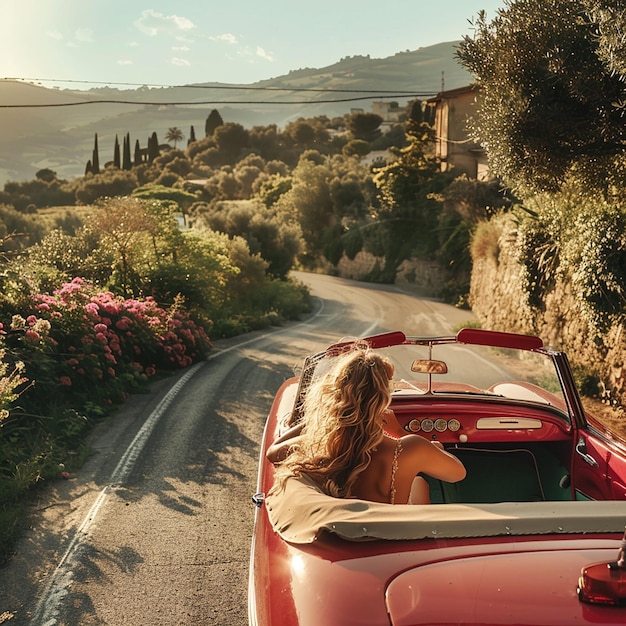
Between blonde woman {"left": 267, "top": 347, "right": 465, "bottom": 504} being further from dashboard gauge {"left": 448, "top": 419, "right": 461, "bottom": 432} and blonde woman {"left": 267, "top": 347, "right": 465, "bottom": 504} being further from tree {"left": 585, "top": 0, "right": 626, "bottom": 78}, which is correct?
tree {"left": 585, "top": 0, "right": 626, "bottom": 78}

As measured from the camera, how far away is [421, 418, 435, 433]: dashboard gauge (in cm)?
516

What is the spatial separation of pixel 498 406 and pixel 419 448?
2.03m

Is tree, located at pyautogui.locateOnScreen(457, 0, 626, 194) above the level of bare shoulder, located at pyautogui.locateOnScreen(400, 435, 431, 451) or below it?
above

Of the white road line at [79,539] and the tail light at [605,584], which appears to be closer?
the tail light at [605,584]

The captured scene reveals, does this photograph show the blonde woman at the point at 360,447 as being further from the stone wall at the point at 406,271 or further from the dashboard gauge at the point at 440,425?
the stone wall at the point at 406,271

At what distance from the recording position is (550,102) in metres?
11.0

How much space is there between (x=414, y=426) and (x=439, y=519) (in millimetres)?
2490

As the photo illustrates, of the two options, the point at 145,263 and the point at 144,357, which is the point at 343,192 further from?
the point at 144,357

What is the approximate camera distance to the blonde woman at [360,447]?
3217 mm

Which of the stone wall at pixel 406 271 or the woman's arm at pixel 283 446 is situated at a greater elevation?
the woman's arm at pixel 283 446

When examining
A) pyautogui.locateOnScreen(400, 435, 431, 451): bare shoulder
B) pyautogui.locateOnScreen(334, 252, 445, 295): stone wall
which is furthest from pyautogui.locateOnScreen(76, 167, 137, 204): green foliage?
pyautogui.locateOnScreen(400, 435, 431, 451): bare shoulder

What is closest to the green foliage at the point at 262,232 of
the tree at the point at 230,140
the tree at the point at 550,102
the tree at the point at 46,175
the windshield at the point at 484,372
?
the tree at the point at 550,102

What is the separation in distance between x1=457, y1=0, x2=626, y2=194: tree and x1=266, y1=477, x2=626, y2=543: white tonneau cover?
809cm

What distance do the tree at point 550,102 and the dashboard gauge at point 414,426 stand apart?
6372mm
